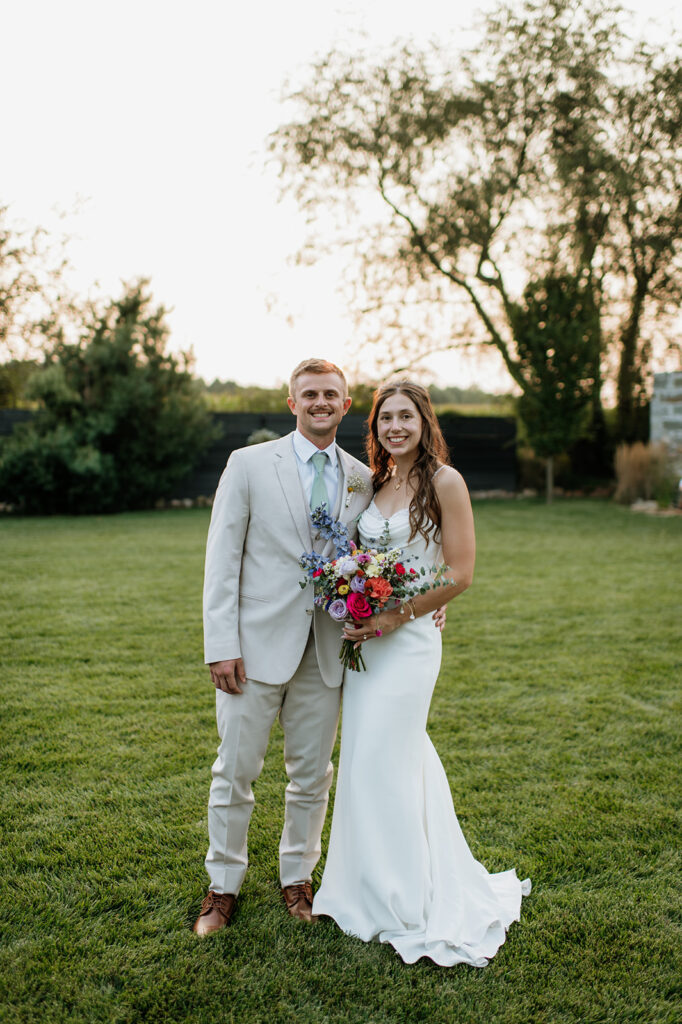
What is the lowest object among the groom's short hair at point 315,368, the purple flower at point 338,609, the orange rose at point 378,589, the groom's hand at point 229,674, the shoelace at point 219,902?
the shoelace at point 219,902

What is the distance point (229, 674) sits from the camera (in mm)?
2742

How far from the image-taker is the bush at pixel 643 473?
16.3m

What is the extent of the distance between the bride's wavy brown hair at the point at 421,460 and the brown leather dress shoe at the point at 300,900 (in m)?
1.45

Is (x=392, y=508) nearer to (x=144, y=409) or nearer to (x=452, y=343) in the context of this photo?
(x=144, y=409)

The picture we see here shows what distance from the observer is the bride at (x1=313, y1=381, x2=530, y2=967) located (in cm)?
273

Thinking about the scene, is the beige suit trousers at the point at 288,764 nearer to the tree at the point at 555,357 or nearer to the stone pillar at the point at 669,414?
the stone pillar at the point at 669,414

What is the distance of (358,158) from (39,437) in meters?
10.2

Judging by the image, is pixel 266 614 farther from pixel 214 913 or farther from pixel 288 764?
pixel 214 913

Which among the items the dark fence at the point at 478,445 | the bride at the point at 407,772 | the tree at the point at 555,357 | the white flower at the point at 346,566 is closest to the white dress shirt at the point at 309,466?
the bride at the point at 407,772

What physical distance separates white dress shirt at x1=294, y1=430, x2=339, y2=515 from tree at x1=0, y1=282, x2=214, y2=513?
42.5 ft

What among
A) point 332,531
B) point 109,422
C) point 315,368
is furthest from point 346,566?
point 109,422

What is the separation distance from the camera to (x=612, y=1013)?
92.9 inches

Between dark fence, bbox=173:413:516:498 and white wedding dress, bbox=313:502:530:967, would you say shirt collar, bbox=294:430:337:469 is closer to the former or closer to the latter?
white wedding dress, bbox=313:502:530:967

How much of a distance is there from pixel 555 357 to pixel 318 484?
15.8 metres
